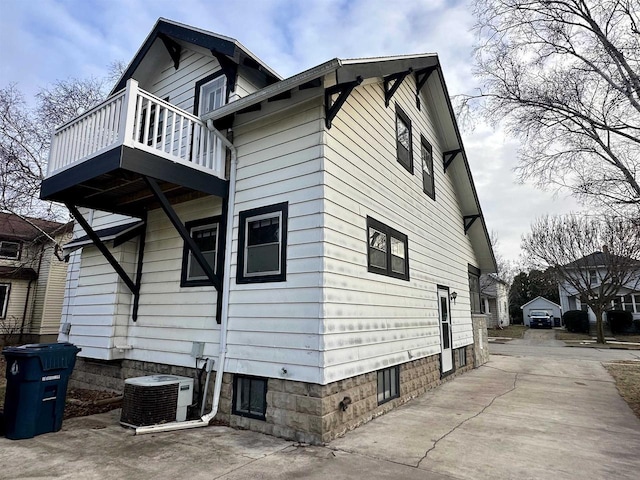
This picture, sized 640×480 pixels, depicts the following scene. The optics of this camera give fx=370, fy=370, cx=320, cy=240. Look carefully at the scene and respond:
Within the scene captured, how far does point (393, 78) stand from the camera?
717 centimetres

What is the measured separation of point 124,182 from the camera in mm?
5484

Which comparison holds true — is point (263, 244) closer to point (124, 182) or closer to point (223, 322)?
point (223, 322)

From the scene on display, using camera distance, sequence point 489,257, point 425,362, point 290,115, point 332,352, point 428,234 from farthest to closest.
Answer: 1. point 489,257
2. point 428,234
3. point 425,362
4. point 290,115
5. point 332,352

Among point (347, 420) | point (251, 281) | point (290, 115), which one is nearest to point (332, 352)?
point (347, 420)

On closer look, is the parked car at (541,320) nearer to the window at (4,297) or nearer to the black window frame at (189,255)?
the black window frame at (189,255)

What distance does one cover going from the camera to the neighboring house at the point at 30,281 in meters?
18.1

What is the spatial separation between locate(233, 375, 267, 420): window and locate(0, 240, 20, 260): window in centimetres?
2001

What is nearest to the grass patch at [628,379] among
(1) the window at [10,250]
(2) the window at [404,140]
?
(2) the window at [404,140]

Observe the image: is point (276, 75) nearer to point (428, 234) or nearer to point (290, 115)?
point (290, 115)

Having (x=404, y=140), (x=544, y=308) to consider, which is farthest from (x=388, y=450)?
(x=544, y=308)

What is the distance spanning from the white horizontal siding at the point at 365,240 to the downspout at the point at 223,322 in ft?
5.50

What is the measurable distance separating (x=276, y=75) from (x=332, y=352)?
483 cm

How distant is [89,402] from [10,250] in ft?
58.6

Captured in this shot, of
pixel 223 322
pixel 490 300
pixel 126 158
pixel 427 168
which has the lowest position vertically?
pixel 223 322
